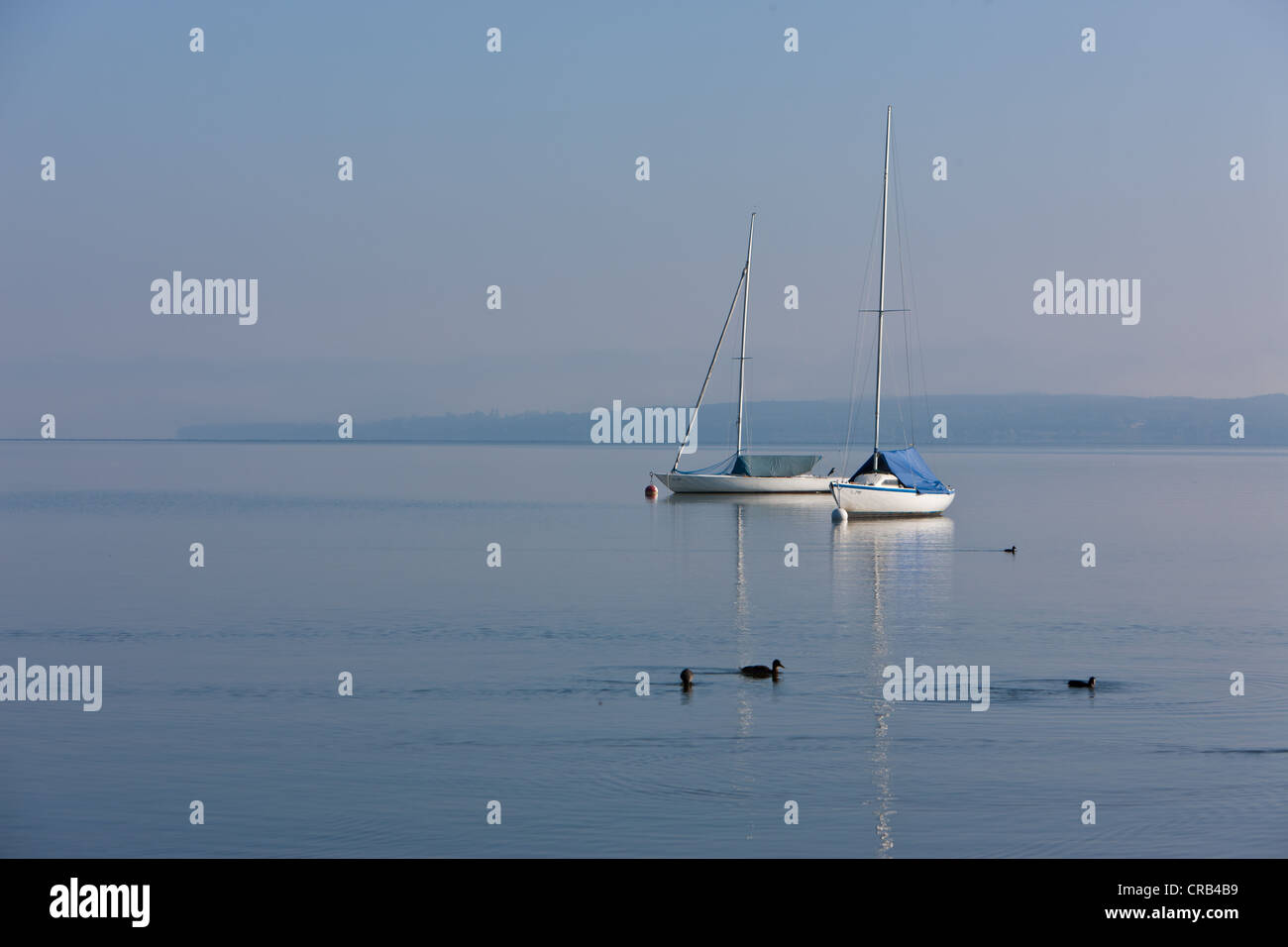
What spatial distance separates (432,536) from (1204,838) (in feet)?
156

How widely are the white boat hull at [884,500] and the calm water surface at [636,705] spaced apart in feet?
34.3

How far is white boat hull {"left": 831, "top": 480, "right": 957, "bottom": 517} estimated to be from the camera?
65500 mm

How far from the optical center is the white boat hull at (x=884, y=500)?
65.5m

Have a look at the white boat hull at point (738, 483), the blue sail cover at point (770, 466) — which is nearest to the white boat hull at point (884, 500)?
the white boat hull at point (738, 483)

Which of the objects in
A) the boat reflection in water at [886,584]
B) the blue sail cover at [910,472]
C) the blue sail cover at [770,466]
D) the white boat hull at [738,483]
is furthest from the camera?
the blue sail cover at [770,466]
